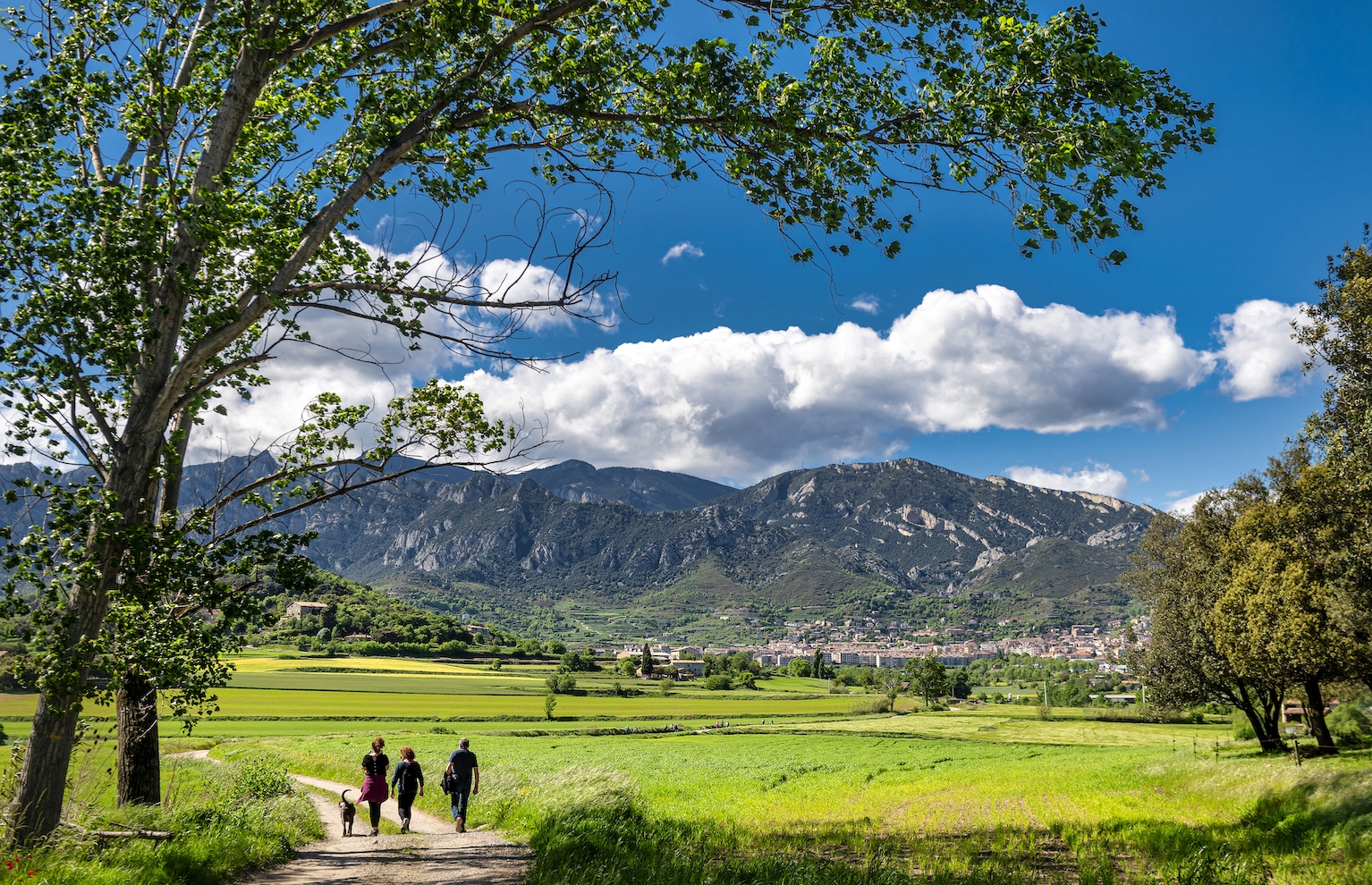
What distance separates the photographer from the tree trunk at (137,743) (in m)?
12.3

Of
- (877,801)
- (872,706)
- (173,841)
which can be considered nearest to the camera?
(173,841)

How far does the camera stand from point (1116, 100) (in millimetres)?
6664

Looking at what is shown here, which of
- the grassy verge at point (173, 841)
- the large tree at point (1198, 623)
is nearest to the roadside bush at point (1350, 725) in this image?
the large tree at point (1198, 623)

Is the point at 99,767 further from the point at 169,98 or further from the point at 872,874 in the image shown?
the point at 872,874

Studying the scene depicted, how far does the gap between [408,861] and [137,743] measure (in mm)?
5668

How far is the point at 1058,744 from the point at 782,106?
64.0 m

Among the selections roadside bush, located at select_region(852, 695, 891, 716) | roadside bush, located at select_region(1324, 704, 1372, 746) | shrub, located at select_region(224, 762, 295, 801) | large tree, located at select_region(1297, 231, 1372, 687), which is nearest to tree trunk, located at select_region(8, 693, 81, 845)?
shrub, located at select_region(224, 762, 295, 801)

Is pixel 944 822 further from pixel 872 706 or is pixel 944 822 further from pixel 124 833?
pixel 872 706

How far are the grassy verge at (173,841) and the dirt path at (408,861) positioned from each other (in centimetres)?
50

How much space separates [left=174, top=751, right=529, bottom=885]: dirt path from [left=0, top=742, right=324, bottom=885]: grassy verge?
505 mm

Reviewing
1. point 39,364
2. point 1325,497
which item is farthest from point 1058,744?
point 39,364

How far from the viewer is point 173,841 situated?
1031 cm

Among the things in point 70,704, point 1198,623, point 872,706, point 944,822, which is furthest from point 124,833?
point 872,706

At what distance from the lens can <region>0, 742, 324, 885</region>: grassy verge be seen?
26.6 feet
